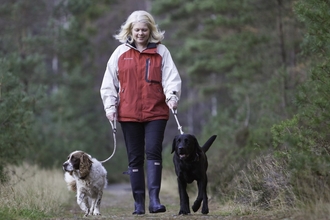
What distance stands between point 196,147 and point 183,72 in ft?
101

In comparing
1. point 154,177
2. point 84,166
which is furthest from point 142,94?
point 84,166

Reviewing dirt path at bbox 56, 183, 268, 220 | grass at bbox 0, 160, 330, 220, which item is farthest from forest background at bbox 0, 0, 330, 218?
dirt path at bbox 56, 183, 268, 220

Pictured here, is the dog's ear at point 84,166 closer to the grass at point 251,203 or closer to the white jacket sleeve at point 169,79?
the grass at point 251,203

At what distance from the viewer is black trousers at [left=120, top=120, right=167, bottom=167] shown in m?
7.75

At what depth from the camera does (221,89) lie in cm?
3084

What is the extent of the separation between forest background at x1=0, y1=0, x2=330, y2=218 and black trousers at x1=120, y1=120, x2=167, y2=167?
119 centimetres

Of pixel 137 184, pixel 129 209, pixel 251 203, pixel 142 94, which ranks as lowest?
pixel 129 209

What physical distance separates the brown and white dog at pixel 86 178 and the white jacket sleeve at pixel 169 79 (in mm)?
1765

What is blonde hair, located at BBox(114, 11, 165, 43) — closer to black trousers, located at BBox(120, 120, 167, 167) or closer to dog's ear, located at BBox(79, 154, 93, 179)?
black trousers, located at BBox(120, 120, 167, 167)

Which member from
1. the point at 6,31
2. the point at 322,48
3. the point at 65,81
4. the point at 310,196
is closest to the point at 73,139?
the point at 65,81

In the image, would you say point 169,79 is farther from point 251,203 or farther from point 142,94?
point 251,203

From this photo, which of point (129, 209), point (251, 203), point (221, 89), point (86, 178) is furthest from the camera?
point (221, 89)

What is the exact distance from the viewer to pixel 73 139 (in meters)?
27.2

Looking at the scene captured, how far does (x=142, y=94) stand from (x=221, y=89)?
2333 cm
